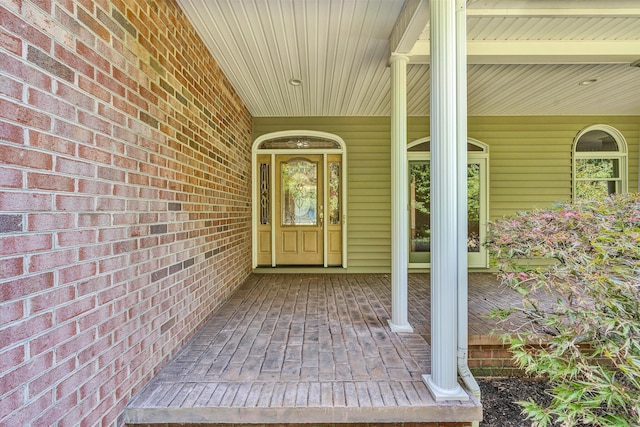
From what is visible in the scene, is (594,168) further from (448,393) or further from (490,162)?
(448,393)

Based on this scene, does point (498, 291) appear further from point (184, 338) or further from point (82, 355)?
point (82, 355)

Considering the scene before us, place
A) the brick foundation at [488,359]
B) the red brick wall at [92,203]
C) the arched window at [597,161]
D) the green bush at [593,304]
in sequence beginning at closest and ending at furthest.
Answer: the red brick wall at [92,203]
the green bush at [593,304]
the brick foundation at [488,359]
the arched window at [597,161]

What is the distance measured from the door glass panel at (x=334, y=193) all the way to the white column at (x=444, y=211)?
3622mm

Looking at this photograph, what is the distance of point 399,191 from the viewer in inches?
113

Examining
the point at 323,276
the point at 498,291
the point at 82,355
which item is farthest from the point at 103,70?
the point at 498,291

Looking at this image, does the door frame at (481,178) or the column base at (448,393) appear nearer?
the column base at (448,393)

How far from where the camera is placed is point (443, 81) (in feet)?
6.17

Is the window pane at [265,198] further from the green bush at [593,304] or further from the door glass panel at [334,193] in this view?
the green bush at [593,304]

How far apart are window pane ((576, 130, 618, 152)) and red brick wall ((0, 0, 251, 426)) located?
6.35 meters

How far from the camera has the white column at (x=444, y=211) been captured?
1.84m

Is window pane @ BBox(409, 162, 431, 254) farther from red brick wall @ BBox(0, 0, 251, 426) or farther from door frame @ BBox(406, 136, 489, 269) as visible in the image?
red brick wall @ BBox(0, 0, 251, 426)

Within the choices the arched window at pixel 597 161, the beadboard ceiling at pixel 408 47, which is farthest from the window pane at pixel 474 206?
the arched window at pixel 597 161

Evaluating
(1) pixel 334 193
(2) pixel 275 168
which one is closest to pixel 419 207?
(1) pixel 334 193

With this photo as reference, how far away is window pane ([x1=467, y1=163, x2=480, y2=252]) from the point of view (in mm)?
5473
